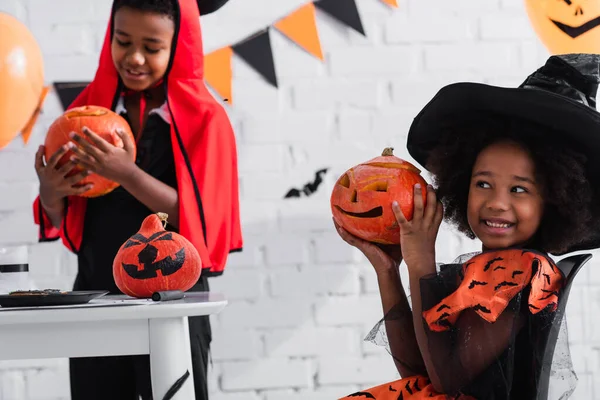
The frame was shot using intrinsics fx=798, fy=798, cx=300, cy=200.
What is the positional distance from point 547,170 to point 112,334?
0.72 meters

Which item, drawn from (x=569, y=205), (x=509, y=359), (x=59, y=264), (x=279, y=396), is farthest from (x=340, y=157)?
(x=509, y=359)

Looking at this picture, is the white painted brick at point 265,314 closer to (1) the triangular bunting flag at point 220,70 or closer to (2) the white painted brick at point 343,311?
(2) the white painted brick at point 343,311

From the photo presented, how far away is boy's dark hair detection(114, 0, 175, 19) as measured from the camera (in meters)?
1.67

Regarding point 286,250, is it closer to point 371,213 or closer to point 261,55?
point 261,55

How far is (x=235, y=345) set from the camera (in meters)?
2.27

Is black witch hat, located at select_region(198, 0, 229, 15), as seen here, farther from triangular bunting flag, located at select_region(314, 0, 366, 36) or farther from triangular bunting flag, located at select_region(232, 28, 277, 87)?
triangular bunting flag, located at select_region(314, 0, 366, 36)

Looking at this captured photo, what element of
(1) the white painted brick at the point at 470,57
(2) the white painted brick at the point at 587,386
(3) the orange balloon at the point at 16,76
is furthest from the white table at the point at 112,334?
(2) the white painted brick at the point at 587,386

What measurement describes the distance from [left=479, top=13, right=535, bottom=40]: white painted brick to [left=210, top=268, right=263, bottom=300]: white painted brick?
0.98 m

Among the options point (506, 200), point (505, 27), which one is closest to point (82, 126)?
point (506, 200)

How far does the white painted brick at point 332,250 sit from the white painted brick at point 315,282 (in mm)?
24

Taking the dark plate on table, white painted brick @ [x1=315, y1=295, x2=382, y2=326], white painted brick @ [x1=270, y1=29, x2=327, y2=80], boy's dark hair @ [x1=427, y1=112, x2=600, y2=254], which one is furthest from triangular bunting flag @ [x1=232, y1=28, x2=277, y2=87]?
the dark plate on table

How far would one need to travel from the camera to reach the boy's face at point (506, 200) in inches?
49.6

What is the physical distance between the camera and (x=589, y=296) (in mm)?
2346

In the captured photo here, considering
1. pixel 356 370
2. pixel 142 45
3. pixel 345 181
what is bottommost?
pixel 356 370
